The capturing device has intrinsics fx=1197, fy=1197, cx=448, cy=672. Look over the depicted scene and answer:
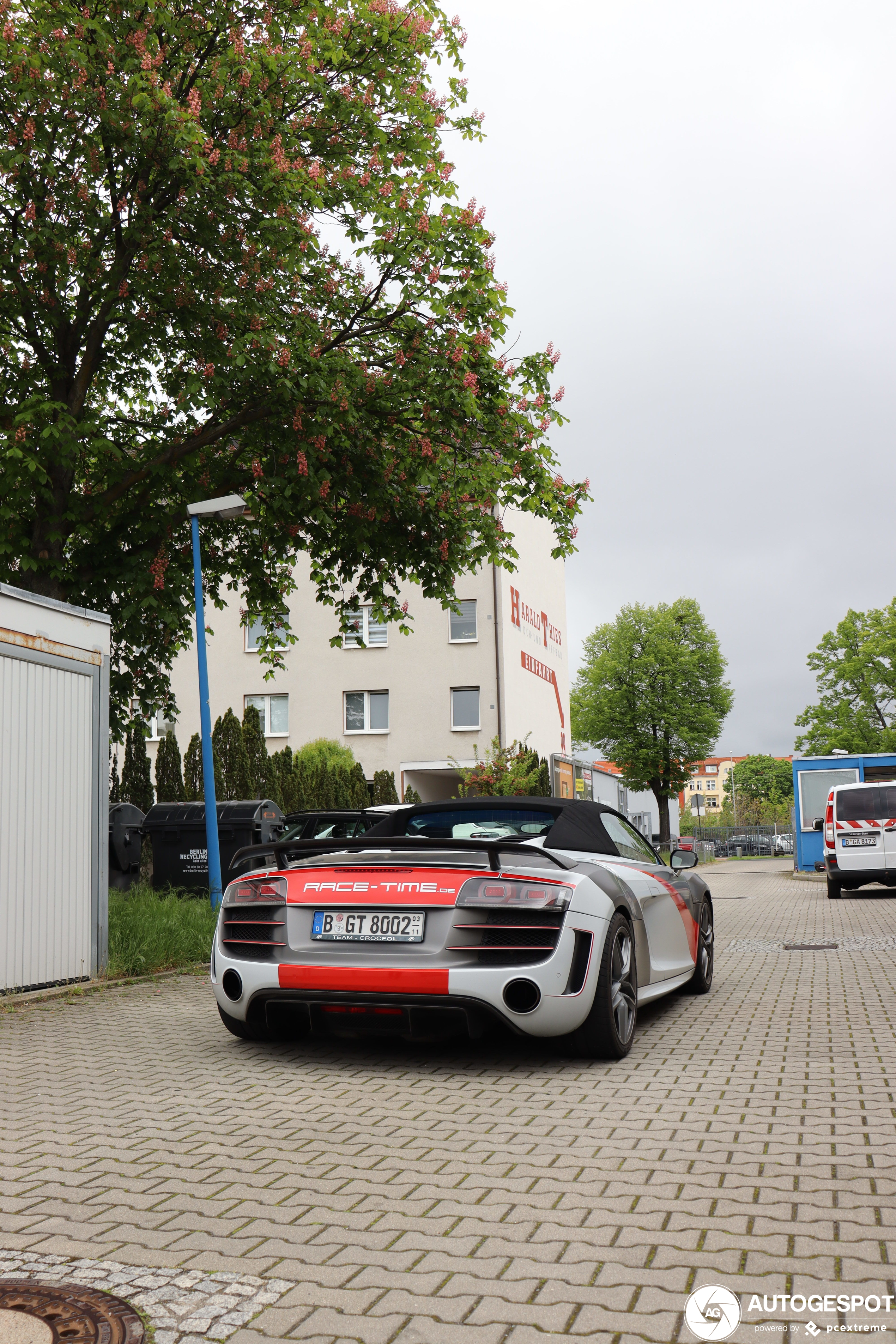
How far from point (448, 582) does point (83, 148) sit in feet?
20.8

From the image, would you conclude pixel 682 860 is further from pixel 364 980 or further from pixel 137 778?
pixel 137 778

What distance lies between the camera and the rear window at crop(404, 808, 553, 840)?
22.2 feet

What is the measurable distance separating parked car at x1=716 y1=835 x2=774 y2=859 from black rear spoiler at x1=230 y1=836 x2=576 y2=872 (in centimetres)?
6188

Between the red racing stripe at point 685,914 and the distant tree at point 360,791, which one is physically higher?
the distant tree at point 360,791

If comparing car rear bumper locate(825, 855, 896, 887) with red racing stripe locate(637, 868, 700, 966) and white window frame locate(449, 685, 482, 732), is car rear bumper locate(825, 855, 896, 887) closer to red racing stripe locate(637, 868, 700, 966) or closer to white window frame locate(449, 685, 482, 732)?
red racing stripe locate(637, 868, 700, 966)

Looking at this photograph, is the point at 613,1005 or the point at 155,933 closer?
the point at 613,1005

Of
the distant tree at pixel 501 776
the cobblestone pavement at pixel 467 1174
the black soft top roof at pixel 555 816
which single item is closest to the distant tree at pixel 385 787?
the distant tree at pixel 501 776

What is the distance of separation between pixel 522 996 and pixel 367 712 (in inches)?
1316

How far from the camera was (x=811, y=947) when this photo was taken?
12.1 metres

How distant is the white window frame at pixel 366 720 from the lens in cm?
3841

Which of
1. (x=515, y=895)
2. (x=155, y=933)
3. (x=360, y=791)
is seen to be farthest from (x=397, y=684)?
(x=515, y=895)

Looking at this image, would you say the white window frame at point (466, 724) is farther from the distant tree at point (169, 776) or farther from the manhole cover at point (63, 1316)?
the manhole cover at point (63, 1316)

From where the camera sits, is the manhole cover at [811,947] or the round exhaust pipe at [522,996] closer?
the round exhaust pipe at [522,996]

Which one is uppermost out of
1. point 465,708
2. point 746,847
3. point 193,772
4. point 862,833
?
point 465,708
